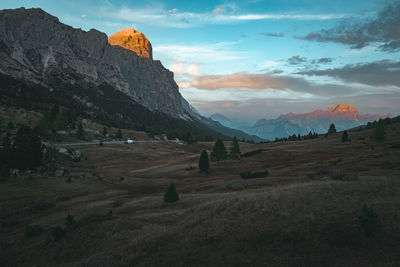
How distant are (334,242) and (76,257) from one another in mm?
17478

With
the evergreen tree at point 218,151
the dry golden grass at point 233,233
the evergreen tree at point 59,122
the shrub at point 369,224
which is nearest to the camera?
the dry golden grass at point 233,233

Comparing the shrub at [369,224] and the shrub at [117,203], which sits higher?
the shrub at [369,224]

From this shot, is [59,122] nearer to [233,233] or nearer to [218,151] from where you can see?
[218,151]

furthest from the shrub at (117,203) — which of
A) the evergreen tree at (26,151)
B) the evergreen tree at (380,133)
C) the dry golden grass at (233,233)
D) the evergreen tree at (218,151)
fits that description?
the evergreen tree at (380,133)

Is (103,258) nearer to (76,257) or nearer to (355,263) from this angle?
(76,257)

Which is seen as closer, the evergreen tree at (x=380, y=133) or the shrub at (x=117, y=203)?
the shrub at (x=117, y=203)

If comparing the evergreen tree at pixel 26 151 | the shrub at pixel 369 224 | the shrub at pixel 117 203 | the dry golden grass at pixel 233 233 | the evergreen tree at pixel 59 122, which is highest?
the evergreen tree at pixel 59 122

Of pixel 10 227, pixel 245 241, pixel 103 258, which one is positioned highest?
pixel 245 241

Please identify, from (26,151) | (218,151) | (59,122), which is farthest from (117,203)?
(59,122)

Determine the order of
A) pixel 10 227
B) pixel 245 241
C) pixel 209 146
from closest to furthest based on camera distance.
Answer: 1. pixel 245 241
2. pixel 10 227
3. pixel 209 146

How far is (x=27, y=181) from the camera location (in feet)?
144

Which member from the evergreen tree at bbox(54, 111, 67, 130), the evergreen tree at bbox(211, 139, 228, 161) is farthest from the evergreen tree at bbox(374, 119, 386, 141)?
the evergreen tree at bbox(54, 111, 67, 130)

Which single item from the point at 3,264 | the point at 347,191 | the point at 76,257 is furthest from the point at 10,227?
the point at 347,191

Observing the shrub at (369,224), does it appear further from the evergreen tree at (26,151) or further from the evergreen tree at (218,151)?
the evergreen tree at (26,151)
